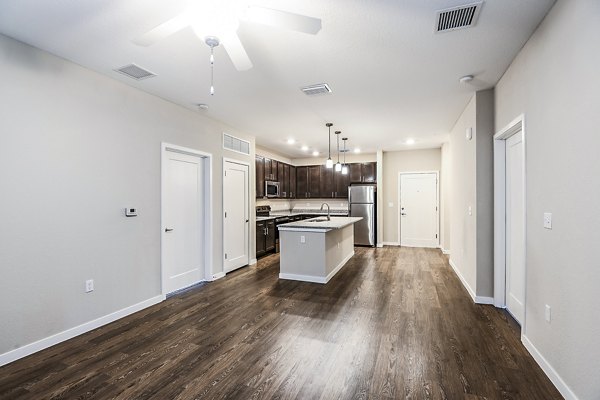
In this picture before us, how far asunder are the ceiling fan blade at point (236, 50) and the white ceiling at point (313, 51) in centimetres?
36

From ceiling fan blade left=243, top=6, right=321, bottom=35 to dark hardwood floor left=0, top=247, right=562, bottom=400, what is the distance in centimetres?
231

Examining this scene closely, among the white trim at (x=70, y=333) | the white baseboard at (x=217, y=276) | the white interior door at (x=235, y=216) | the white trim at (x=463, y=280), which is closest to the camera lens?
the white trim at (x=70, y=333)

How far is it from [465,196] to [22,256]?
5.12 metres

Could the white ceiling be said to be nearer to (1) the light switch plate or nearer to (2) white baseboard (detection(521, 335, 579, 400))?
(1) the light switch plate

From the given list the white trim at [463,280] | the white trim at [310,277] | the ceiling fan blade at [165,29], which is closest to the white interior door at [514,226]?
the white trim at [463,280]

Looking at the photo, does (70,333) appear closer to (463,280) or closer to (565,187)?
(565,187)

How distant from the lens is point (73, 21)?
7.16 ft

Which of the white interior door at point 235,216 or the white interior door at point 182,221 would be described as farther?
the white interior door at point 235,216

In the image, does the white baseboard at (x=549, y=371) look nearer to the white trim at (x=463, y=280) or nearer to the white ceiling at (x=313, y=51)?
the white trim at (x=463, y=280)

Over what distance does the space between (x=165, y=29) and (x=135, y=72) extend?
4.98 feet

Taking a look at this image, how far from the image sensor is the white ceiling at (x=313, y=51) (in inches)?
81.0

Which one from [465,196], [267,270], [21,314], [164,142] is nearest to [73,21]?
[164,142]

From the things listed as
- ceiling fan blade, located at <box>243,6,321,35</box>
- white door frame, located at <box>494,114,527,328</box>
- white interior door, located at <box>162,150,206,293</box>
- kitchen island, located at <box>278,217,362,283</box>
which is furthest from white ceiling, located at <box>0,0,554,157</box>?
kitchen island, located at <box>278,217,362,283</box>

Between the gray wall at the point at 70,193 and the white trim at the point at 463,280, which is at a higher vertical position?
the gray wall at the point at 70,193
